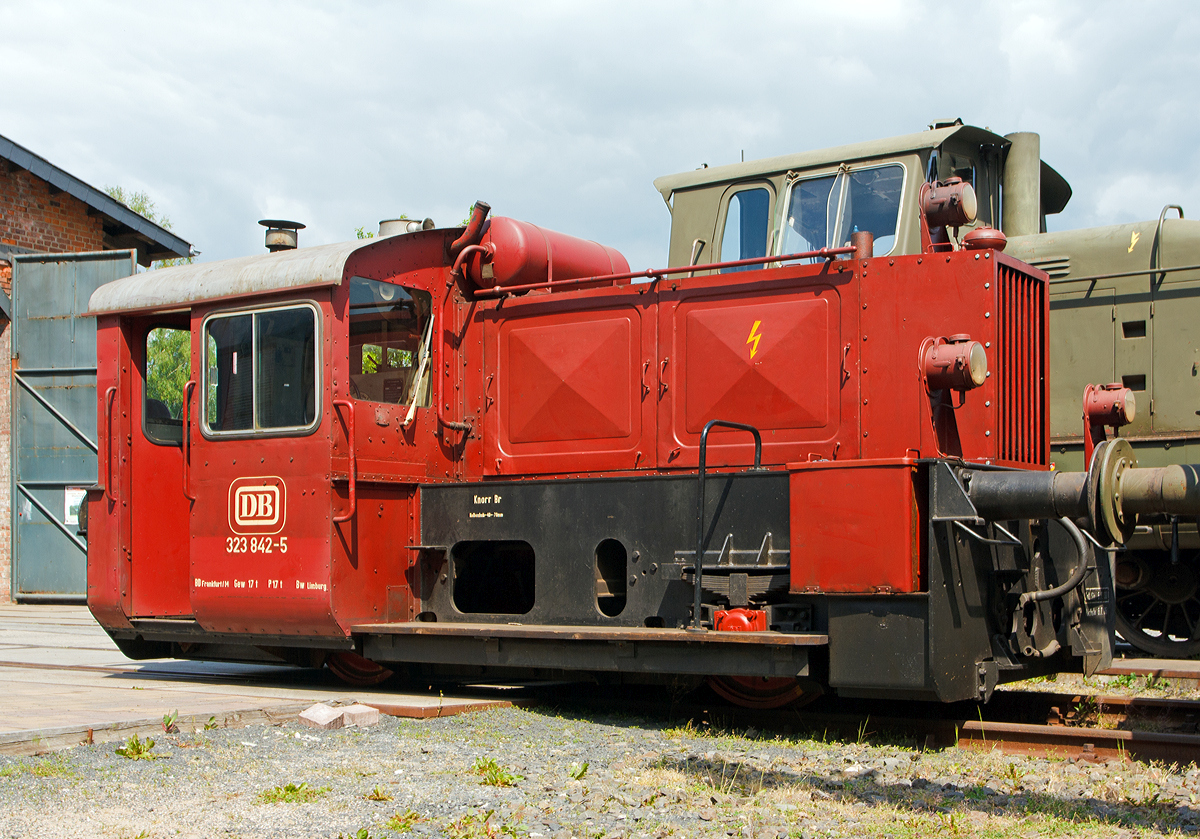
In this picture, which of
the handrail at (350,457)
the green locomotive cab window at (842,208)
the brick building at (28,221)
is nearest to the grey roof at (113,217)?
the brick building at (28,221)

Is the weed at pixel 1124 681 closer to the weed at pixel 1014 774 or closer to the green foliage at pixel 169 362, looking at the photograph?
the weed at pixel 1014 774

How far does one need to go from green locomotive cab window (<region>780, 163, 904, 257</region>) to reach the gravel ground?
3.38 metres

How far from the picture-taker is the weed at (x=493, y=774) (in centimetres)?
495

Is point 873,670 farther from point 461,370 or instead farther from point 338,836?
point 461,370

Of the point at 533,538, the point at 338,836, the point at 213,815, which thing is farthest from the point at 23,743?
the point at 533,538

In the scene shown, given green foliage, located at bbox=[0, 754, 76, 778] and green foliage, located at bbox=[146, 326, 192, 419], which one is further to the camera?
green foliage, located at bbox=[146, 326, 192, 419]

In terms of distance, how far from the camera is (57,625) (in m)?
13.6

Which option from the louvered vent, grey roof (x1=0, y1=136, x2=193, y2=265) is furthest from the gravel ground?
grey roof (x1=0, y1=136, x2=193, y2=265)

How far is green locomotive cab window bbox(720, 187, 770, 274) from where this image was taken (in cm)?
838

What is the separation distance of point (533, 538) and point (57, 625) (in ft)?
28.9

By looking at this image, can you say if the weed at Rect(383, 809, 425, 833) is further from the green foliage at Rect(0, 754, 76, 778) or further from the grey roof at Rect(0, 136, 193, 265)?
the grey roof at Rect(0, 136, 193, 265)

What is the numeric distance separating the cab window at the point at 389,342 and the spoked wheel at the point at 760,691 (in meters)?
2.56

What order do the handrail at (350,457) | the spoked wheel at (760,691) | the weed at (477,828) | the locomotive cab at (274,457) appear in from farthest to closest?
1. the locomotive cab at (274,457)
2. the handrail at (350,457)
3. the spoked wheel at (760,691)
4. the weed at (477,828)

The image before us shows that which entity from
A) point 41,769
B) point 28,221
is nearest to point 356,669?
point 41,769
